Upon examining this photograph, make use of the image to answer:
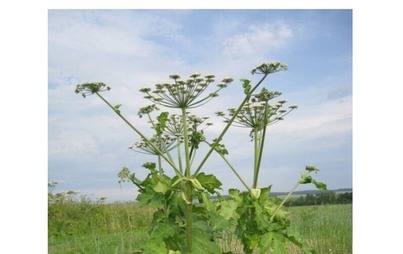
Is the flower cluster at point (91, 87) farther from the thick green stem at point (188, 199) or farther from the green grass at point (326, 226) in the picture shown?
the green grass at point (326, 226)

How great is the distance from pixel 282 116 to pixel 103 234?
3.18m

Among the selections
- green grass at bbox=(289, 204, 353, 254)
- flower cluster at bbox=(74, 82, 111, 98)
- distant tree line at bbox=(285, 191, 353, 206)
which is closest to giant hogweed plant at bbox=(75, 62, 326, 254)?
flower cluster at bbox=(74, 82, 111, 98)

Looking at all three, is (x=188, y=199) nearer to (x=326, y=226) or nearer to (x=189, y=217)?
(x=189, y=217)

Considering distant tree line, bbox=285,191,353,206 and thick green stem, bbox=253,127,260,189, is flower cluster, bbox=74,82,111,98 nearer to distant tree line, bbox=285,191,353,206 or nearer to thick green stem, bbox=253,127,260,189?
thick green stem, bbox=253,127,260,189

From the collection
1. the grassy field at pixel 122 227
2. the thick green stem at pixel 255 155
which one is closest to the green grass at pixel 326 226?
the grassy field at pixel 122 227

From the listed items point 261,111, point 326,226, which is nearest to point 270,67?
point 261,111

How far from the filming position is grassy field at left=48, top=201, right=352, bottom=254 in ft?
13.8

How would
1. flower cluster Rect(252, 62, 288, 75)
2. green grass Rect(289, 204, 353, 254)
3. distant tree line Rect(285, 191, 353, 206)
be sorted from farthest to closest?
distant tree line Rect(285, 191, 353, 206) < green grass Rect(289, 204, 353, 254) < flower cluster Rect(252, 62, 288, 75)

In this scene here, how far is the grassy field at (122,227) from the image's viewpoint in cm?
422

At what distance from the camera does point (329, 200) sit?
5203 millimetres
